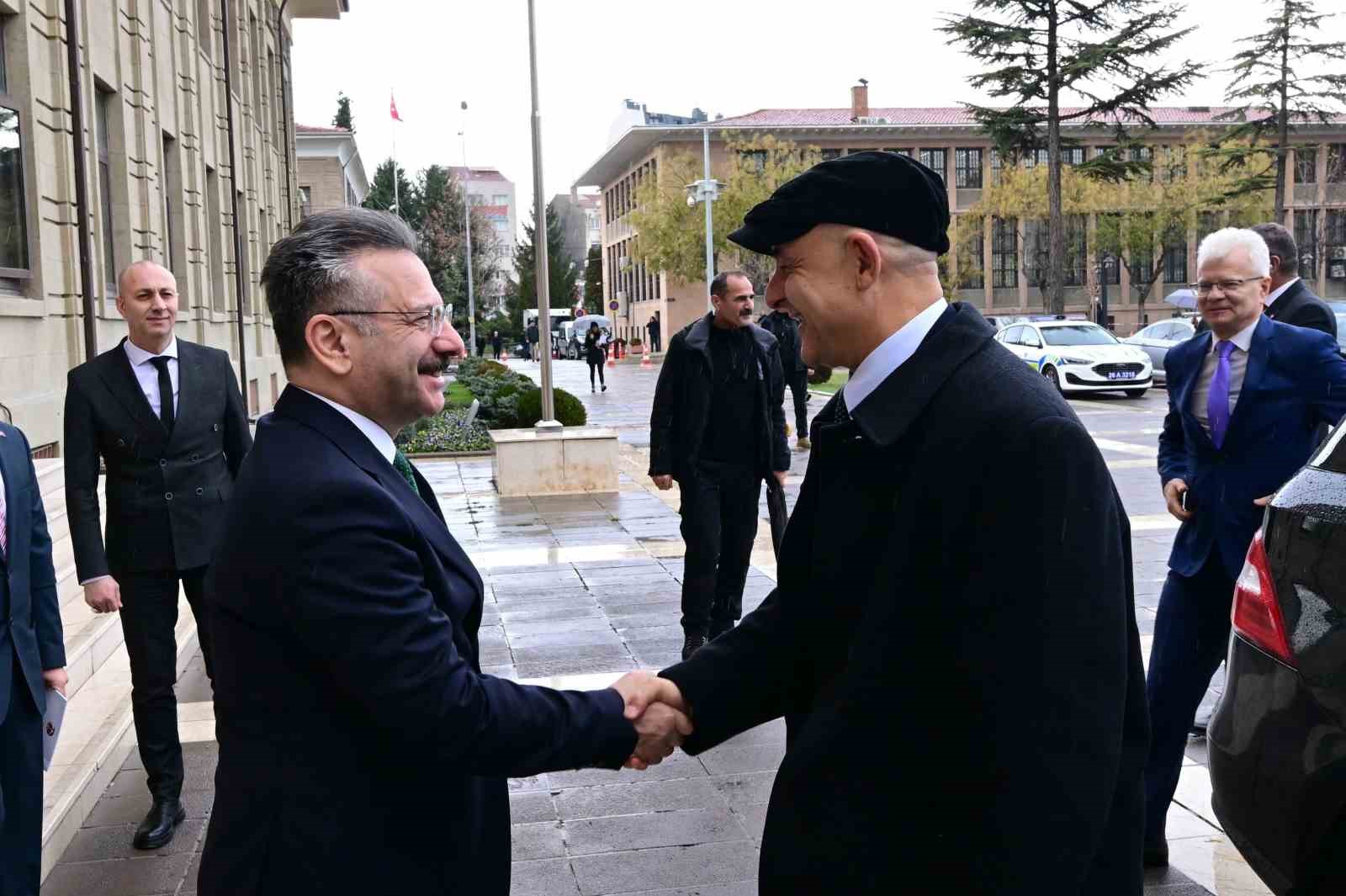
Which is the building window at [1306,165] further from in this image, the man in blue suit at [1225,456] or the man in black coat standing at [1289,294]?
the man in blue suit at [1225,456]

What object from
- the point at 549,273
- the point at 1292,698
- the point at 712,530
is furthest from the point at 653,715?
the point at 549,273

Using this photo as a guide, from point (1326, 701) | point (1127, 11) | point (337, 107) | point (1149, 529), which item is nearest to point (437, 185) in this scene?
point (337, 107)

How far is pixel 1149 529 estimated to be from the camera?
11.1 m

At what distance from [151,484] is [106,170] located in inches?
386

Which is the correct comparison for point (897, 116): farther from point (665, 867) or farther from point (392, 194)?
point (665, 867)

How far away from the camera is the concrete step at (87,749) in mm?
4625

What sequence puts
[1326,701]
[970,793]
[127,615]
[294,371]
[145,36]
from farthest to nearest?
[145,36], [127,615], [1326,701], [294,371], [970,793]

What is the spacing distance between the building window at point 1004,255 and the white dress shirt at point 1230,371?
6530cm

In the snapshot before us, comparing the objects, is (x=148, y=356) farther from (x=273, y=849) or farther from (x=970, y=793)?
(x=970, y=793)

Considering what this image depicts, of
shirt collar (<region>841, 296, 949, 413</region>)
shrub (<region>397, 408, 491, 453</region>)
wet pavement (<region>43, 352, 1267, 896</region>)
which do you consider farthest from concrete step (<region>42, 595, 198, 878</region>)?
shrub (<region>397, 408, 491, 453</region>)

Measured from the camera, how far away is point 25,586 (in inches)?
134

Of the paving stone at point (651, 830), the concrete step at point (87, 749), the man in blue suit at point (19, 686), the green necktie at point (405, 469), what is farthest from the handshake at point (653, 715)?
the concrete step at point (87, 749)

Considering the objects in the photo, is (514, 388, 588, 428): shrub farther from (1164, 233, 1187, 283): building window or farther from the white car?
(1164, 233, 1187, 283): building window

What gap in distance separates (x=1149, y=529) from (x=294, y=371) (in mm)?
10083
